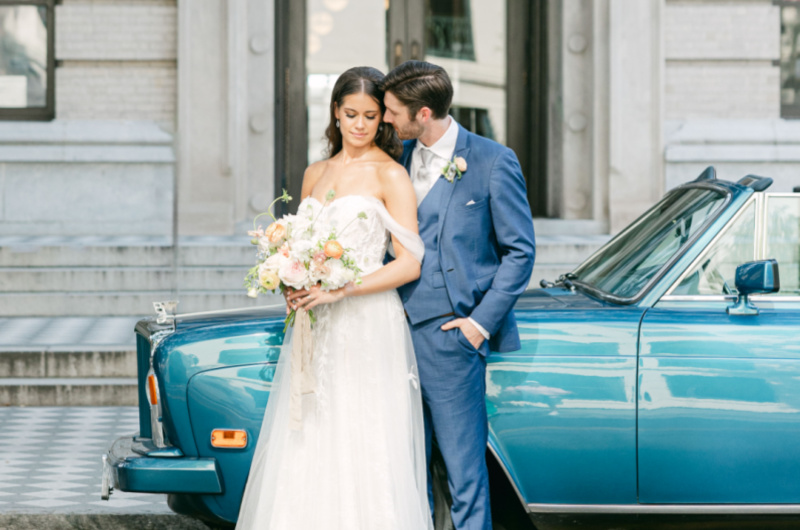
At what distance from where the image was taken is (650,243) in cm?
437

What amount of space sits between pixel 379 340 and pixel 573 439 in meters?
0.78

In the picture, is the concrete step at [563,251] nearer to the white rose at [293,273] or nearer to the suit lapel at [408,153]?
the suit lapel at [408,153]

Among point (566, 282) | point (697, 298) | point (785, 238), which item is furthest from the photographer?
point (566, 282)

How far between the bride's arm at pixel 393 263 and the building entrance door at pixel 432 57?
833 cm

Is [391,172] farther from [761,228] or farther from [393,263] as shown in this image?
[761,228]

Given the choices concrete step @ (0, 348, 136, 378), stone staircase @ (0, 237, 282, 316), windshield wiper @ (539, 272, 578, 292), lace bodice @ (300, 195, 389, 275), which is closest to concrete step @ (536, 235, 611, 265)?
stone staircase @ (0, 237, 282, 316)

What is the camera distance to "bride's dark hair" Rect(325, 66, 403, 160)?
3.94m

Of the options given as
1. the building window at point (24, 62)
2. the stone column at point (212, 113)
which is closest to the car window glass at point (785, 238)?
the stone column at point (212, 113)

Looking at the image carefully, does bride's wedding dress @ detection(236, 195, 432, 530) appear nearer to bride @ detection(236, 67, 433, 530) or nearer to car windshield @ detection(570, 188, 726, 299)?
bride @ detection(236, 67, 433, 530)

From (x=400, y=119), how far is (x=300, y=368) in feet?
3.17

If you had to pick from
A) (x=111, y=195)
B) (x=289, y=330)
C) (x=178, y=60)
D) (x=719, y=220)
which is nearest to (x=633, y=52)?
(x=178, y=60)

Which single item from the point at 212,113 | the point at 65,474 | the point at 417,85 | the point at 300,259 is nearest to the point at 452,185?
the point at 417,85

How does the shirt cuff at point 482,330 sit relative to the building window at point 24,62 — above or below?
below

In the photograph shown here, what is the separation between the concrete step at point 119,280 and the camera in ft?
33.3
